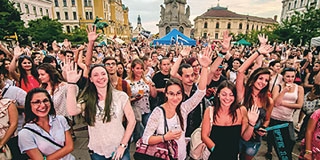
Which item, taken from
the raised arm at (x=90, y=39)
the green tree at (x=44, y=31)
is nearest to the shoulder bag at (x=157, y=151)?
the raised arm at (x=90, y=39)

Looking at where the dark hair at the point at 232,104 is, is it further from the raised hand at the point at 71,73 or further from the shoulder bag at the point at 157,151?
the raised hand at the point at 71,73

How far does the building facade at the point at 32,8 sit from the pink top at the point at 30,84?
1458 inches

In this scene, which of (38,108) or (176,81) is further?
(176,81)

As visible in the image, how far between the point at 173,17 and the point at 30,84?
1696 inches

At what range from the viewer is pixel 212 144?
7.55 ft

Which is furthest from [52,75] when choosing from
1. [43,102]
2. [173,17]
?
[173,17]

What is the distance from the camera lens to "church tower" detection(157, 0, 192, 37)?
43312mm

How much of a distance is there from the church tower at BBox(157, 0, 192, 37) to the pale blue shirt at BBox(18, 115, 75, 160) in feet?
142

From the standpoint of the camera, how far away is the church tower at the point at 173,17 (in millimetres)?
43312

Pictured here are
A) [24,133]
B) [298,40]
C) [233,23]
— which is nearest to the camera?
[24,133]

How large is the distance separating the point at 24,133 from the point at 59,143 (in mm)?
376

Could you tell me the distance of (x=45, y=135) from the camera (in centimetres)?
204

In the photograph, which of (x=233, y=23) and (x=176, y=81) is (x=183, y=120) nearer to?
(x=176, y=81)

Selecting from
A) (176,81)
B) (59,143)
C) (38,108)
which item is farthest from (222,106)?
(38,108)
